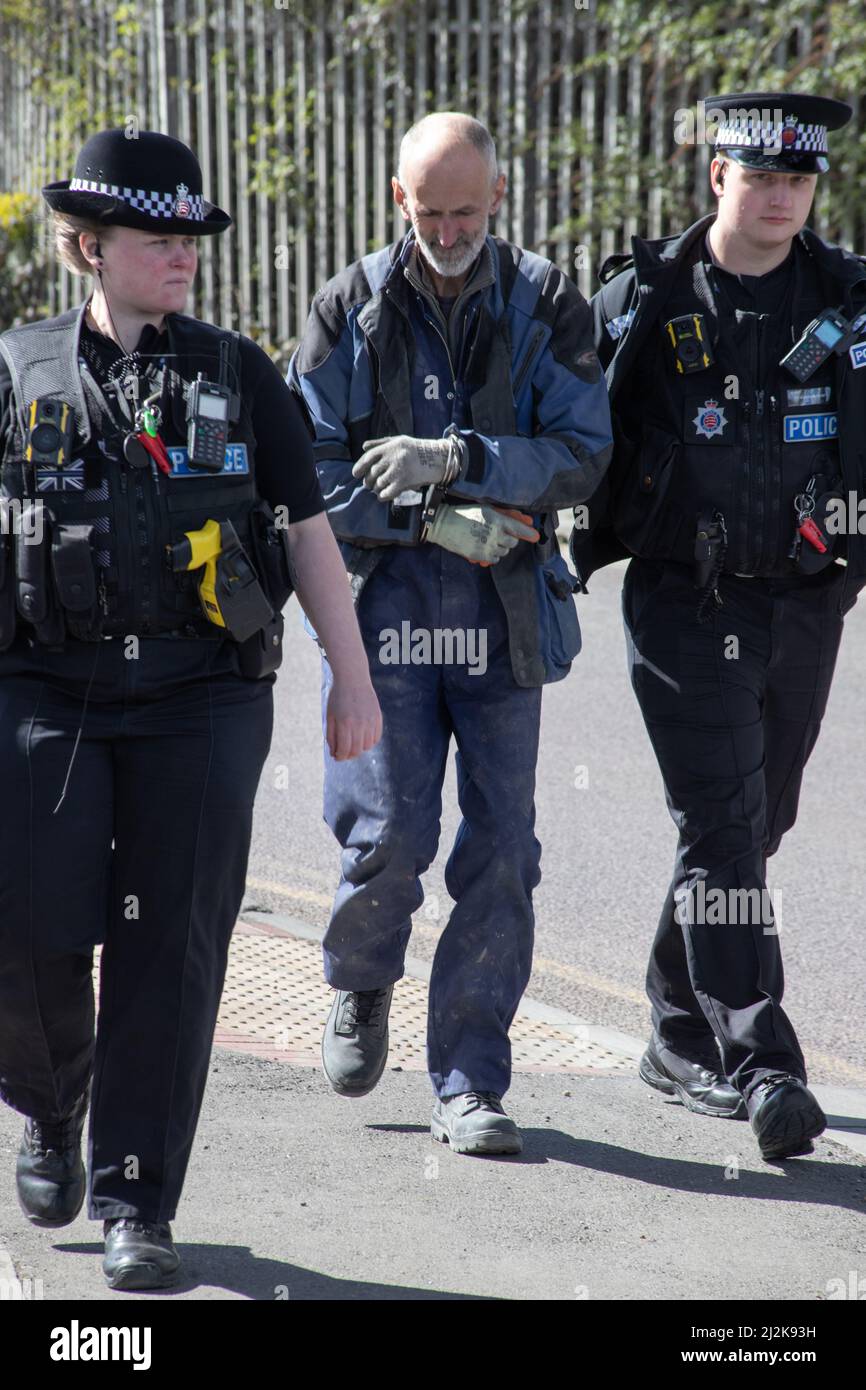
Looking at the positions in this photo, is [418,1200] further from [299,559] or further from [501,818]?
[299,559]

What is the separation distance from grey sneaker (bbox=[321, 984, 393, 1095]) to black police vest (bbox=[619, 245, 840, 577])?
123 centimetres

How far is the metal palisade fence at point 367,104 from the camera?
11570mm

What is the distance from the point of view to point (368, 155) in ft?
43.0

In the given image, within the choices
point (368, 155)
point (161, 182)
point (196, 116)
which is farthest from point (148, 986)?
point (196, 116)

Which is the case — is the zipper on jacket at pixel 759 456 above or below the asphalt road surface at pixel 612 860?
above

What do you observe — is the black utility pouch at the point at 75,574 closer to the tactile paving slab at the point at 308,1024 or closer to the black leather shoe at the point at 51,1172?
the black leather shoe at the point at 51,1172

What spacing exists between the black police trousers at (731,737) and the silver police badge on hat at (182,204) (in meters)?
1.49

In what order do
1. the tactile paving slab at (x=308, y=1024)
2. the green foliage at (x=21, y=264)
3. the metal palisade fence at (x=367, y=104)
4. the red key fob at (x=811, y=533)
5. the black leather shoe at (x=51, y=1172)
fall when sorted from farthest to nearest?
the green foliage at (x=21, y=264)
the metal palisade fence at (x=367, y=104)
the tactile paving slab at (x=308, y=1024)
the red key fob at (x=811, y=533)
the black leather shoe at (x=51, y=1172)

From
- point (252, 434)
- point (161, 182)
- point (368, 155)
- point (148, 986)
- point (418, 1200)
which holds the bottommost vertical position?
point (418, 1200)

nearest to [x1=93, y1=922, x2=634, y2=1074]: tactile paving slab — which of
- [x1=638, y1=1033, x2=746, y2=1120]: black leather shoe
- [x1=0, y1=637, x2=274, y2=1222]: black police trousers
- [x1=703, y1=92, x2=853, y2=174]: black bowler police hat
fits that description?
[x1=638, y1=1033, x2=746, y2=1120]: black leather shoe

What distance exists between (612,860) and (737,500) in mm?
2325

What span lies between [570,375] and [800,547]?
0.65 m

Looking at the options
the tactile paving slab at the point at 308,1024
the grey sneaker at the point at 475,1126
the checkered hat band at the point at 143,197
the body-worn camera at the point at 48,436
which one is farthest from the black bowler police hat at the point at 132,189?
the tactile paving slab at the point at 308,1024

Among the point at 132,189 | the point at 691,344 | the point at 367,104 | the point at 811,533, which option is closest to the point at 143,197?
the point at 132,189
